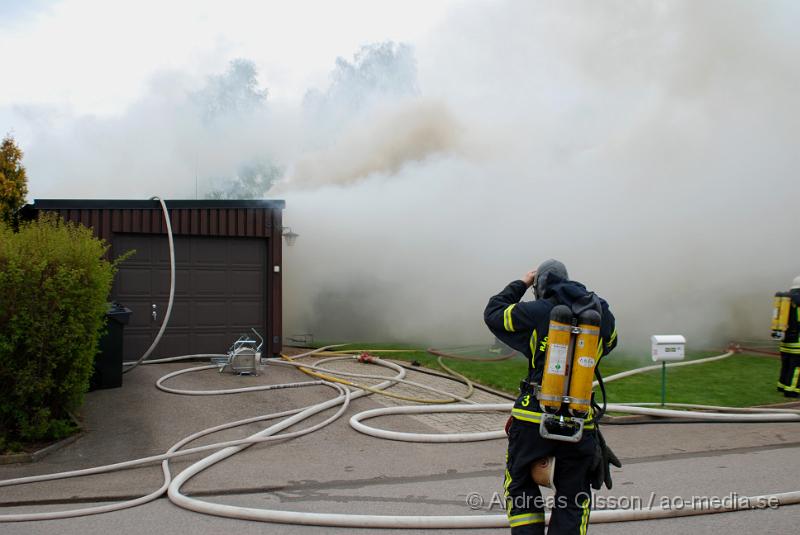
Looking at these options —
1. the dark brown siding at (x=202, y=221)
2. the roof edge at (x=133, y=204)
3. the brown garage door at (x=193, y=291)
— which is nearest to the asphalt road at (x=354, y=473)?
the brown garage door at (x=193, y=291)

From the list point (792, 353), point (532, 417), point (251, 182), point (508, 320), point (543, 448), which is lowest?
point (792, 353)

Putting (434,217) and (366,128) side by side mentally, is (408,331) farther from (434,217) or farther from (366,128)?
(366,128)

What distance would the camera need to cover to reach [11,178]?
17672mm

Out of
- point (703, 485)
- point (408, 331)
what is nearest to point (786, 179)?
point (408, 331)

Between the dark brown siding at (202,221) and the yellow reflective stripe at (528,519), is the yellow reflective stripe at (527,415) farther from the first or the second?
the dark brown siding at (202,221)

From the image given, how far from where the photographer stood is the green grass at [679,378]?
9.49m

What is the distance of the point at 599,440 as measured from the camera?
11.3 feet

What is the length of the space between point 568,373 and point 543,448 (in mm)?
411

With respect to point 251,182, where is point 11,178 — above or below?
below

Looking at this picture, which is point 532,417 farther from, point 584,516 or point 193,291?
point 193,291

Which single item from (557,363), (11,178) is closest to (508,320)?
(557,363)

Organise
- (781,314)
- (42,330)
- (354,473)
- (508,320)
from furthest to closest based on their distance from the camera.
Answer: (781,314) → (42,330) → (354,473) → (508,320)

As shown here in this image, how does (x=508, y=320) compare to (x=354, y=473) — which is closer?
(x=508, y=320)

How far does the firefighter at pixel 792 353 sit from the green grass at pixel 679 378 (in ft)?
0.65
